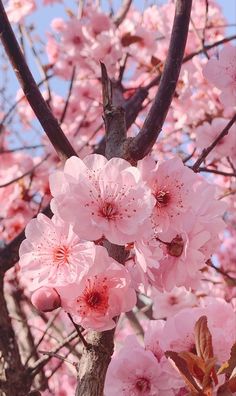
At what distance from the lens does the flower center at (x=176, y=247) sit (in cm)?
139

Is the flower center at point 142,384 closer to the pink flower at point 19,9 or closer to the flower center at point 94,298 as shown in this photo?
the flower center at point 94,298

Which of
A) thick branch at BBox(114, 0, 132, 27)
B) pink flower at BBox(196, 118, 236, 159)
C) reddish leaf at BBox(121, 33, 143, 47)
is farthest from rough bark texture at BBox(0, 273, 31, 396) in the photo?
thick branch at BBox(114, 0, 132, 27)

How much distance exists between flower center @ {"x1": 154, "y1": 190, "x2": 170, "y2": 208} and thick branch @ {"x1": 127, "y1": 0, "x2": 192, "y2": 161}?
0.11 meters

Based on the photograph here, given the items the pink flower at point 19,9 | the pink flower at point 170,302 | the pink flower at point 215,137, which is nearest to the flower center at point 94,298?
the pink flower at point 215,137

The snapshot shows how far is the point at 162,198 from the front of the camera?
140 centimetres

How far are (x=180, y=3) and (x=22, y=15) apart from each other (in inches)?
102

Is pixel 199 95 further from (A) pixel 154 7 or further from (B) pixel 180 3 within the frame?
(B) pixel 180 3

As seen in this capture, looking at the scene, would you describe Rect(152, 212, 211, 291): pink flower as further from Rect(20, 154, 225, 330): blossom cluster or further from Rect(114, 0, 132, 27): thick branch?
Rect(114, 0, 132, 27): thick branch

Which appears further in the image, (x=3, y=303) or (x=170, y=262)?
(x=3, y=303)

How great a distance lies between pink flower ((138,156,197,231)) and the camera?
135 cm

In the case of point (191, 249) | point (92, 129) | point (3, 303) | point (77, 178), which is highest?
point (92, 129)

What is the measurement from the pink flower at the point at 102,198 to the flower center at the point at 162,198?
0.34 ft

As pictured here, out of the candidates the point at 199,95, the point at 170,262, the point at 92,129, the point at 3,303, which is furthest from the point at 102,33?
the point at 170,262

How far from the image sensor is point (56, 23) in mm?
4336
